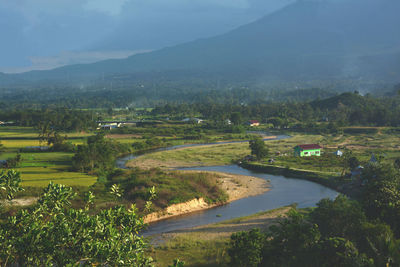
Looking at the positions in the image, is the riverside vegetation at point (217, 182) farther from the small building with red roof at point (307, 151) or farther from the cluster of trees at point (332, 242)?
the small building with red roof at point (307, 151)

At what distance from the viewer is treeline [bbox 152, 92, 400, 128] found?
91.2m

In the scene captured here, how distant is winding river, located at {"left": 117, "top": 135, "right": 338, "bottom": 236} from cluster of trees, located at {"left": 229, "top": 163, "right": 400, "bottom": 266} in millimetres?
9253

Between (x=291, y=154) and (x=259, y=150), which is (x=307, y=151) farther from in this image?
(x=259, y=150)

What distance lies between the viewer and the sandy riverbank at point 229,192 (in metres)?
30.1

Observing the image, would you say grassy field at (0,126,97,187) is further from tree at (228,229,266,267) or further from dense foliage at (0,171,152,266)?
dense foliage at (0,171,152,266)

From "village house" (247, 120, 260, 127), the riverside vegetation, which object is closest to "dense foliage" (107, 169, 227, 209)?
the riverside vegetation

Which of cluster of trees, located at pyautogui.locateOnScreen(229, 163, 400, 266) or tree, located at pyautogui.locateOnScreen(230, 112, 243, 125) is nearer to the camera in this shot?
cluster of trees, located at pyautogui.locateOnScreen(229, 163, 400, 266)

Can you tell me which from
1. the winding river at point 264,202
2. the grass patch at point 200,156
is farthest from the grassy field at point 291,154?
the winding river at point 264,202

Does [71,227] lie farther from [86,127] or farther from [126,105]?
[126,105]

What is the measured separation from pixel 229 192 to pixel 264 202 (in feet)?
12.5

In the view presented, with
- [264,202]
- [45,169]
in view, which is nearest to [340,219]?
[264,202]

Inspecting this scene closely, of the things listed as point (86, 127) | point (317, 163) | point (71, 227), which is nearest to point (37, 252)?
point (71, 227)

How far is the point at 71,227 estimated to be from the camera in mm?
9961

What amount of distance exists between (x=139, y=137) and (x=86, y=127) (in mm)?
16258
